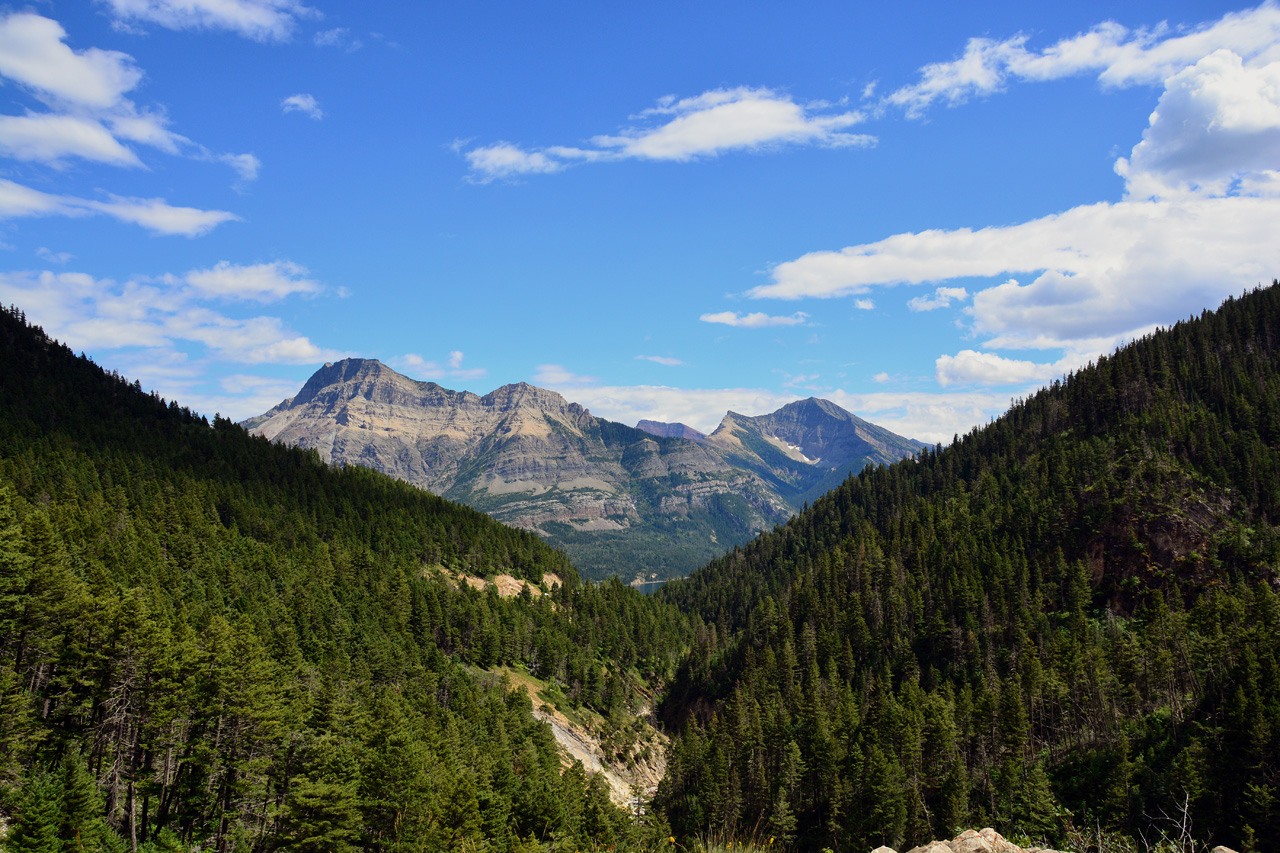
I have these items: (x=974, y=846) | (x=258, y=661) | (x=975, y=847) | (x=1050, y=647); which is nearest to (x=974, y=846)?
(x=974, y=846)

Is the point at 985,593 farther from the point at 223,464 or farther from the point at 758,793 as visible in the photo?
the point at 223,464

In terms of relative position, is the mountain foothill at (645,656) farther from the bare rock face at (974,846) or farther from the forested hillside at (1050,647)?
the forested hillside at (1050,647)

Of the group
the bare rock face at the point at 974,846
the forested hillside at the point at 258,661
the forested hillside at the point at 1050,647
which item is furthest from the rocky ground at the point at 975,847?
the forested hillside at the point at 258,661

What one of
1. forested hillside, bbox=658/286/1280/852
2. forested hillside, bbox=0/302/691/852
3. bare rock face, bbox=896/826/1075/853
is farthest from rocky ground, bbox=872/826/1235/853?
forested hillside, bbox=0/302/691/852

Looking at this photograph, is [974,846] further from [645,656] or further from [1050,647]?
[645,656]

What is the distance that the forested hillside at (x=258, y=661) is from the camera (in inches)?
1593

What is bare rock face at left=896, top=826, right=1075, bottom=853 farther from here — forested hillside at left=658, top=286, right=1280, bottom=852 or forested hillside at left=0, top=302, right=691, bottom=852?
forested hillside at left=0, top=302, right=691, bottom=852

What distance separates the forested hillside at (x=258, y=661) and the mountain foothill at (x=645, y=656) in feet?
1.31

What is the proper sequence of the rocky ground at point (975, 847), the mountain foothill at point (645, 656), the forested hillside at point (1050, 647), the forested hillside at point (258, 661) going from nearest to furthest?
the rocky ground at point (975, 847) → the forested hillside at point (258, 661) → the mountain foothill at point (645, 656) → the forested hillside at point (1050, 647)

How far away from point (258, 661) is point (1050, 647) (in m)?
110

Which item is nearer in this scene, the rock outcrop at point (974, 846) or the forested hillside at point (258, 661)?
the rock outcrop at point (974, 846)

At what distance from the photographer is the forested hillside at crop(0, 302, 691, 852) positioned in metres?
40.5

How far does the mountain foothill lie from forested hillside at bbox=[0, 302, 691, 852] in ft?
1.31

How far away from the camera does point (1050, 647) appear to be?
349 ft
